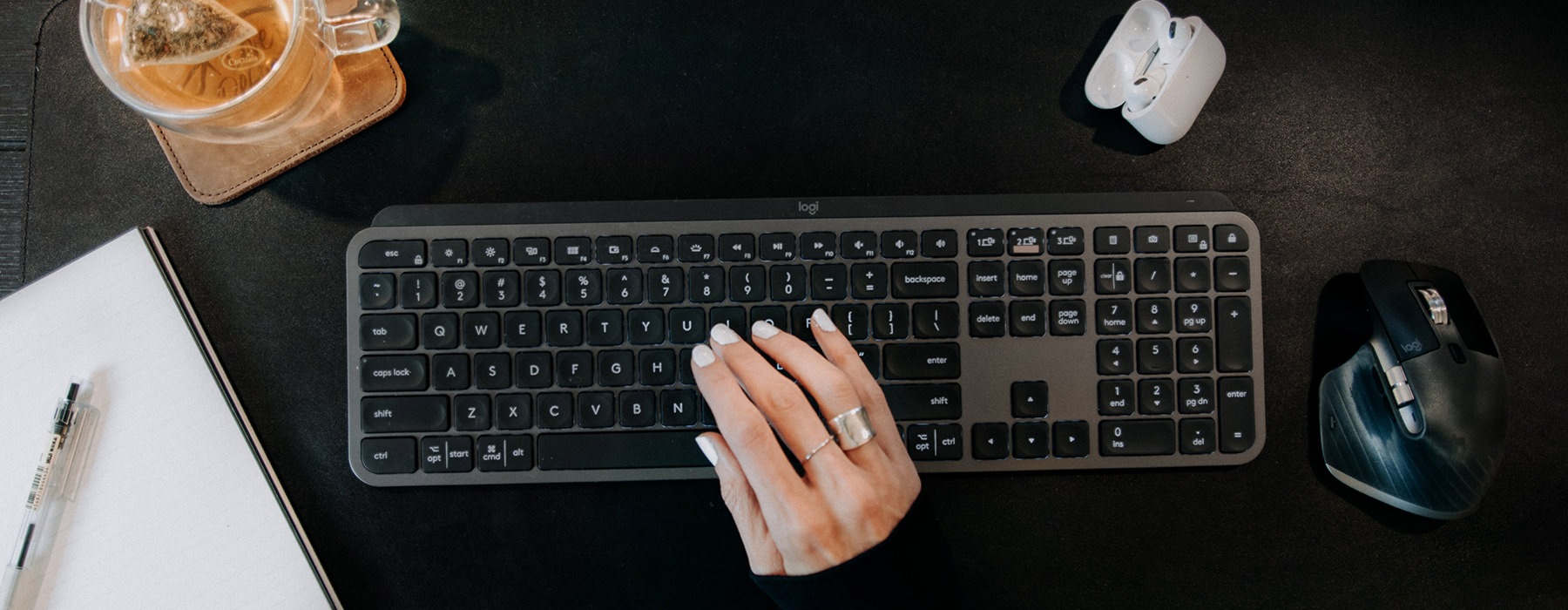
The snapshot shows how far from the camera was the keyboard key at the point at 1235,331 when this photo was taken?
0.68m

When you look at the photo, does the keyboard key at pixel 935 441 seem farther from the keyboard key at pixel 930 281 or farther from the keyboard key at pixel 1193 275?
the keyboard key at pixel 1193 275

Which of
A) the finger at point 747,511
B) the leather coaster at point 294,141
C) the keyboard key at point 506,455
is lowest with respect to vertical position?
the finger at point 747,511

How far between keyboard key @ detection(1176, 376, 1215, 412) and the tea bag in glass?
2.66ft

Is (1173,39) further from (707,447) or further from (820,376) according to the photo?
(707,447)

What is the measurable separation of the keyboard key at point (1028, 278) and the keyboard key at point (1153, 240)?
0.27 ft

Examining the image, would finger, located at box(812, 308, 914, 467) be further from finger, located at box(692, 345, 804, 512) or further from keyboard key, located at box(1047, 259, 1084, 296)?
keyboard key, located at box(1047, 259, 1084, 296)

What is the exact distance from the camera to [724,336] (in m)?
0.65

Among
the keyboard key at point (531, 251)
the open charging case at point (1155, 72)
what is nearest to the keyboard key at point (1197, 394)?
the open charging case at point (1155, 72)

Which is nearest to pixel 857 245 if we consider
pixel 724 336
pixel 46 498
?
pixel 724 336

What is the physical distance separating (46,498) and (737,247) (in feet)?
2.03

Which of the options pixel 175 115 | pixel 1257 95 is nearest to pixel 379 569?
pixel 175 115

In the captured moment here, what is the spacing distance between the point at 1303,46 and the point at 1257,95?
6 centimetres

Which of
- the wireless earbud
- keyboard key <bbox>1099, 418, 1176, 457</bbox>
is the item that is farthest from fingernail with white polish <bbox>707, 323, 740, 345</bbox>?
the wireless earbud

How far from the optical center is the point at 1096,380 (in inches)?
26.7
